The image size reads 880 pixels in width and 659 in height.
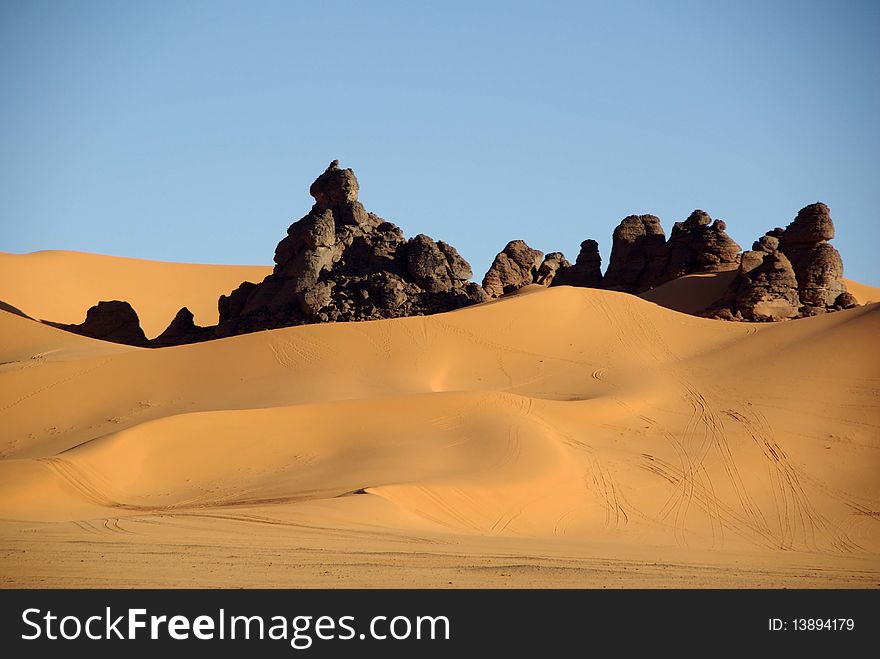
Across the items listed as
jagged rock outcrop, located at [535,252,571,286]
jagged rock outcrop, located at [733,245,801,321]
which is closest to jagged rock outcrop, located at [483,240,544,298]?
jagged rock outcrop, located at [535,252,571,286]

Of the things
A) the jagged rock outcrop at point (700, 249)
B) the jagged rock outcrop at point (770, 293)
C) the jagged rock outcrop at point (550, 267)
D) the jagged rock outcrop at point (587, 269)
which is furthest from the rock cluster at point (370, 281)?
the jagged rock outcrop at point (550, 267)

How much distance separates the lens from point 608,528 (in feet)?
59.3

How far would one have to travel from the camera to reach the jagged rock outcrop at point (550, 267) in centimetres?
5578

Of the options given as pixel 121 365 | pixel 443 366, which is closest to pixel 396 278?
pixel 443 366

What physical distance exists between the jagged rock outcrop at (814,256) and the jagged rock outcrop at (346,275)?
515 inches

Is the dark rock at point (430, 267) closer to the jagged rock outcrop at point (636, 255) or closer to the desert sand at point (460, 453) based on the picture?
the desert sand at point (460, 453)

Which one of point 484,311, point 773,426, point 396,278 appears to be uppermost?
point 396,278

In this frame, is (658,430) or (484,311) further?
(484,311)

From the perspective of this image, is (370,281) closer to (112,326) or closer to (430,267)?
(430,267)

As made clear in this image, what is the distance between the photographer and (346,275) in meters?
39.2

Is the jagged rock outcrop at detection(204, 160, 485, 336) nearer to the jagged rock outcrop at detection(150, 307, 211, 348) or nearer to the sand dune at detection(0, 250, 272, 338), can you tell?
the jagged rock outcrop at detection(150, 307, 211, 348)
